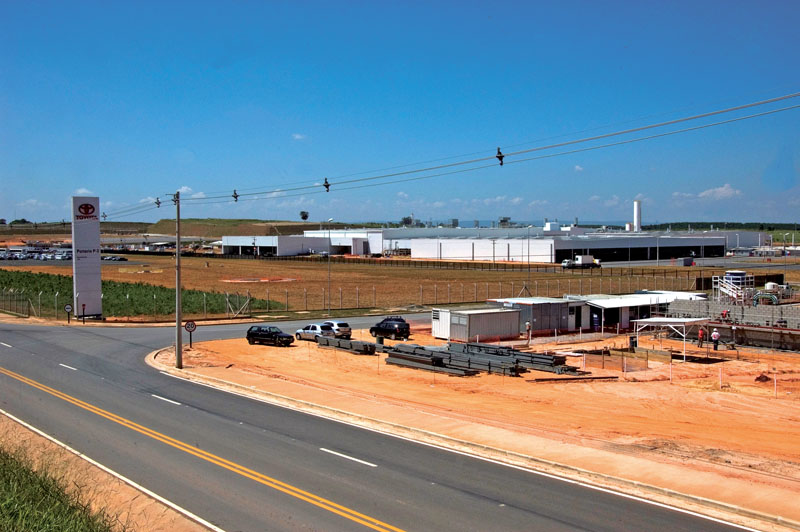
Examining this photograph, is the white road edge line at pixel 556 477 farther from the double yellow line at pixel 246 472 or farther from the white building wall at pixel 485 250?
the white building wall at pixel 485 250

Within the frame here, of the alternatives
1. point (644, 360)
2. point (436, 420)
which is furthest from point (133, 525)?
point (644, 360)

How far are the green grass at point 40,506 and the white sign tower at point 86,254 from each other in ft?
141

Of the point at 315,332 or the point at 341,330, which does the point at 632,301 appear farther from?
the point at 315,332

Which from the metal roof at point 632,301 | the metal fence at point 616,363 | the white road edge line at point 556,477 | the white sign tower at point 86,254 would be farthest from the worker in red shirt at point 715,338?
the white sign tower at point 86,254

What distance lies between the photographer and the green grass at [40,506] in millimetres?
11617

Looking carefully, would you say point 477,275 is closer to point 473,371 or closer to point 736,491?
point 473,371

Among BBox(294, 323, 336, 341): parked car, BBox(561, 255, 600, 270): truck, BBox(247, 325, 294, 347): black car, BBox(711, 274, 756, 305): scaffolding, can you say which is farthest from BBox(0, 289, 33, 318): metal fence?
BBox(561, 255, 600, 270): truck

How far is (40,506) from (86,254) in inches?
1862

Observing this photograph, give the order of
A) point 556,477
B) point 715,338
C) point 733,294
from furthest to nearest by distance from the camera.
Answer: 1. point 733,294
2. point 715,338
3. point 556,477

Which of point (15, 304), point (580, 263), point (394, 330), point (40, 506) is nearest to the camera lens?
point (40, 506)

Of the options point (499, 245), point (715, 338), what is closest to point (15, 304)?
point (715, 338)

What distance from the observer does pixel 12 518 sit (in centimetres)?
1195

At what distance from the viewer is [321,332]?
148ft

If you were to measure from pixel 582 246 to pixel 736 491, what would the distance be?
12271 cm
